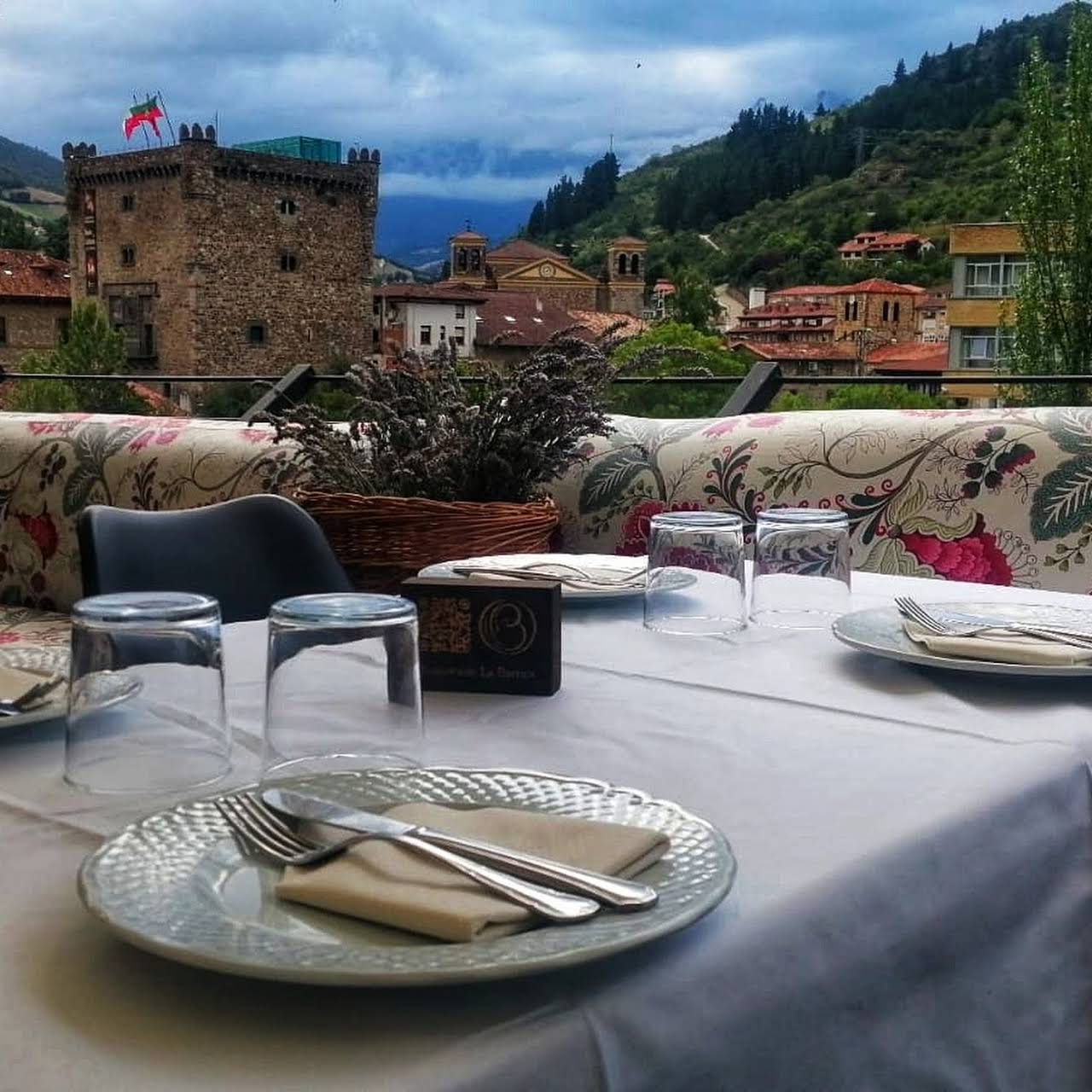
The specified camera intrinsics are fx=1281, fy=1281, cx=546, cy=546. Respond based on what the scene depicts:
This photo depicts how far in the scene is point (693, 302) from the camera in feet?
69.9

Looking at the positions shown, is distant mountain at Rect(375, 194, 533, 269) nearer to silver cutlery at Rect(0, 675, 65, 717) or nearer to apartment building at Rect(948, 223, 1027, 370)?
apartment building at Rect(948, 223, 1027, 370)

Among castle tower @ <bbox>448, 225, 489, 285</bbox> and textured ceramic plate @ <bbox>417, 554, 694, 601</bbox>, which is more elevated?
castle tower @ <bbox>448, 225, 489, 285</bbox>

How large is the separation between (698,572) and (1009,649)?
25 centimetres

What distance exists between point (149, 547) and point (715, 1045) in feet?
3.56

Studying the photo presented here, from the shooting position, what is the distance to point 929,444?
68.1 inches

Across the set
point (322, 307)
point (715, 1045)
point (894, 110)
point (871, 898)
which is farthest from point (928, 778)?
point (894, 110)

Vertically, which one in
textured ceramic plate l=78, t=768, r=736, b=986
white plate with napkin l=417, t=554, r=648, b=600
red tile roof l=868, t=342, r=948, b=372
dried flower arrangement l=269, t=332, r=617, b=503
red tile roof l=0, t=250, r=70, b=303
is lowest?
textured ceramic plate l=78, t=768, r=736, b=986

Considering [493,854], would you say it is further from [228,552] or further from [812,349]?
[812,349]

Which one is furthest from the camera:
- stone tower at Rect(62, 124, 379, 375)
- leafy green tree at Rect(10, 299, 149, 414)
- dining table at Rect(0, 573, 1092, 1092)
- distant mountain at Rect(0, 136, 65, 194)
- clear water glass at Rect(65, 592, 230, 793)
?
stone tower at Rect(62, 124, 379, 375)

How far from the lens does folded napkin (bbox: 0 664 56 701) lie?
708mm

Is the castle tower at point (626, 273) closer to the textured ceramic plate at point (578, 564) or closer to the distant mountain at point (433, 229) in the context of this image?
the distant mountain at point (433, 229)

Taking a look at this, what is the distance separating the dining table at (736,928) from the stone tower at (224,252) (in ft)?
97.3

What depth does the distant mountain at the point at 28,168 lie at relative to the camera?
26875mm

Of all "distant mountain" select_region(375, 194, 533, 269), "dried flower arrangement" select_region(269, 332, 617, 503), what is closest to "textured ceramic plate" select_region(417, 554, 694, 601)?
"dried flower arrangement" select_region(269, 332, 617, 503)
